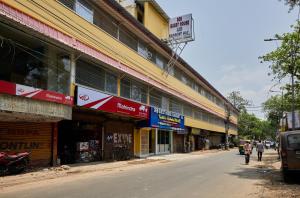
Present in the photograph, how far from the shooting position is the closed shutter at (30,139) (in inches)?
605

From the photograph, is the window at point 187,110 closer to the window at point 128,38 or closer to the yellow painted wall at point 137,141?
the yellow painted wall at point 137,141

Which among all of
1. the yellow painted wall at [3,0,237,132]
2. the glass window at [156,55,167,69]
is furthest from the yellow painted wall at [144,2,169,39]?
the yellow painted wall at [3,0,237,132]

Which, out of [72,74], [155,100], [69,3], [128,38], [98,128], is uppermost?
[128,38]

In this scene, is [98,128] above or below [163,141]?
above

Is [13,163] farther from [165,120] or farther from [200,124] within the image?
[200,124]

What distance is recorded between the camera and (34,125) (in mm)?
16844

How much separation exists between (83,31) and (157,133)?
52.9 ft

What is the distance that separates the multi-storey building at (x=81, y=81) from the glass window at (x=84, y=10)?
59 millimetres

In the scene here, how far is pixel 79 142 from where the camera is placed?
68.6 ft

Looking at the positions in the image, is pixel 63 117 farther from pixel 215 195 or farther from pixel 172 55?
pixel 172 55

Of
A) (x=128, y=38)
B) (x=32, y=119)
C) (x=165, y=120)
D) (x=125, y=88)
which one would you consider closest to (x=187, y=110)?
(x=165, y=120)

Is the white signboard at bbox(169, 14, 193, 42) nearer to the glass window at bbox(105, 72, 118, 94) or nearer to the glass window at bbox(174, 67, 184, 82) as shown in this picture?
the glass window at bbox(174, 67, 184, 82)

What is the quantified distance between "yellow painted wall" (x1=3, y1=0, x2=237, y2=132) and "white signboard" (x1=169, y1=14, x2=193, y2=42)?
3.75m

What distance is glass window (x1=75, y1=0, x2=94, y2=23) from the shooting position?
783 inches
